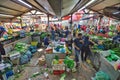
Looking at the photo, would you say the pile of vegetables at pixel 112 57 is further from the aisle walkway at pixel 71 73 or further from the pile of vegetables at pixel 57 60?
the pile of vegetables at pixel 57 60

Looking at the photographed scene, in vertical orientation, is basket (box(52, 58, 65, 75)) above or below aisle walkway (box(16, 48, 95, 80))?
above

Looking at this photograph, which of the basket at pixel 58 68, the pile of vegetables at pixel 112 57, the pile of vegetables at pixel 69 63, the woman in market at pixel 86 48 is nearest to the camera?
the pile of vegetables at pixel 112 57

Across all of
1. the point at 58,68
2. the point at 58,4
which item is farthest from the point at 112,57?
the point at 58,4

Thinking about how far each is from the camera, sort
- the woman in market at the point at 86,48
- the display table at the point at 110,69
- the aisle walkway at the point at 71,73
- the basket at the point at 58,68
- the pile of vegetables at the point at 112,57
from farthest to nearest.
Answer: the woman in market at the point at 86,48 → the basket at the point at 58,68 → the aisle walkway at the point at 71,73 → the pile of vegetables at the point at 112,57 → the display table at the point at 110,69

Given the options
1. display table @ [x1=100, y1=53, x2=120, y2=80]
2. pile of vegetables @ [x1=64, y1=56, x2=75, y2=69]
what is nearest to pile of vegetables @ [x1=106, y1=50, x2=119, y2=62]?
display table @ [x1=100, y1=53, x2=120, y2=80]

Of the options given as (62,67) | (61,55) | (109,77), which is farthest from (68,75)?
(109,77)

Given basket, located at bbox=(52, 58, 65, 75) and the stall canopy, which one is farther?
basket, located at bbox=(52, 58, 65, 75)

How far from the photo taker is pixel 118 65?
3234 millimetres

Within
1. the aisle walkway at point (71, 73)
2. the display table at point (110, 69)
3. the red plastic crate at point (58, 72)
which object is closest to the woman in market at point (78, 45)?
the aisle walkway at point (71, 73)

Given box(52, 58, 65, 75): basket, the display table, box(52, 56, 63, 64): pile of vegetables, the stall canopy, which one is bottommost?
box(52, 58, 65, 75): basket

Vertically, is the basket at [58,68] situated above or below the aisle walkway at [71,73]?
above

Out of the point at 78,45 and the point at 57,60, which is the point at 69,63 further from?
the point at 78,45

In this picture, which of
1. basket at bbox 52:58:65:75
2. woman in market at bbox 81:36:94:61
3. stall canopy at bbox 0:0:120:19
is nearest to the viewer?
stall canopy at bbox 0:0:120:19

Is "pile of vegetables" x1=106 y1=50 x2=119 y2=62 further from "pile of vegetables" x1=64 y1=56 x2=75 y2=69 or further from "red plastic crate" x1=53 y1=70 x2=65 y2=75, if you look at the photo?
"red plastic crate" x1=53 y1=70 x2=65 y2=75
